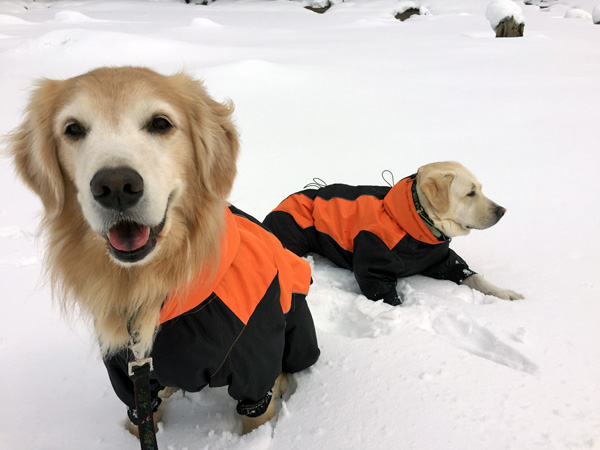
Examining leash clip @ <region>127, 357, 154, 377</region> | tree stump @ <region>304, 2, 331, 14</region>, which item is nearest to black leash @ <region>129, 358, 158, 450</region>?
leash clip @ <region>127, 357, 154, 377</region>

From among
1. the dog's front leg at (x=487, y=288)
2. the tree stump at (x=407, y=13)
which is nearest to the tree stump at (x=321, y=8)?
the tree stump at (x=407, y=13)

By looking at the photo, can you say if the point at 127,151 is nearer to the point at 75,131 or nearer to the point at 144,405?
the point at 75,131

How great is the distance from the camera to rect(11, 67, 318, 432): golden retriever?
115cm

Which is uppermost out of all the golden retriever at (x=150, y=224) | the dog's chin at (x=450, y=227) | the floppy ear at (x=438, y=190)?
the golden retriever at (x=150, y=224)

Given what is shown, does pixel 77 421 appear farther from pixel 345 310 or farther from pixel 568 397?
pixel 568 397

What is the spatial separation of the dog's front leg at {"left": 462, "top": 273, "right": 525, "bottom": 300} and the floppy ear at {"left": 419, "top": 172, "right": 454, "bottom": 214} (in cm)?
47

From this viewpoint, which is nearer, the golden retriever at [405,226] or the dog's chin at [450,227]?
the golden retriever at [405,226]

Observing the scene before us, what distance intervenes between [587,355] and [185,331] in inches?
66.6

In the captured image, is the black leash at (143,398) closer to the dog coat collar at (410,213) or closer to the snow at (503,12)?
the dog coat collar at (410,213)

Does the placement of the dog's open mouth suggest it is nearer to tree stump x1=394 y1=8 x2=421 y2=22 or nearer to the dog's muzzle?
the dog's muzzle

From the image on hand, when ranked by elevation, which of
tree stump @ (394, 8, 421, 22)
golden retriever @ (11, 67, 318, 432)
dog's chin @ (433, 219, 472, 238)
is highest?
tree stump @ (394, 8, 421, 22)

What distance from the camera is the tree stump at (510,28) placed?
1069 centimetres

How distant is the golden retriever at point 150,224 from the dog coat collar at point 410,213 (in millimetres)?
1398

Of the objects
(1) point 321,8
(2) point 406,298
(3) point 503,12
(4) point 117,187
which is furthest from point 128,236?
(1) point 321,8
